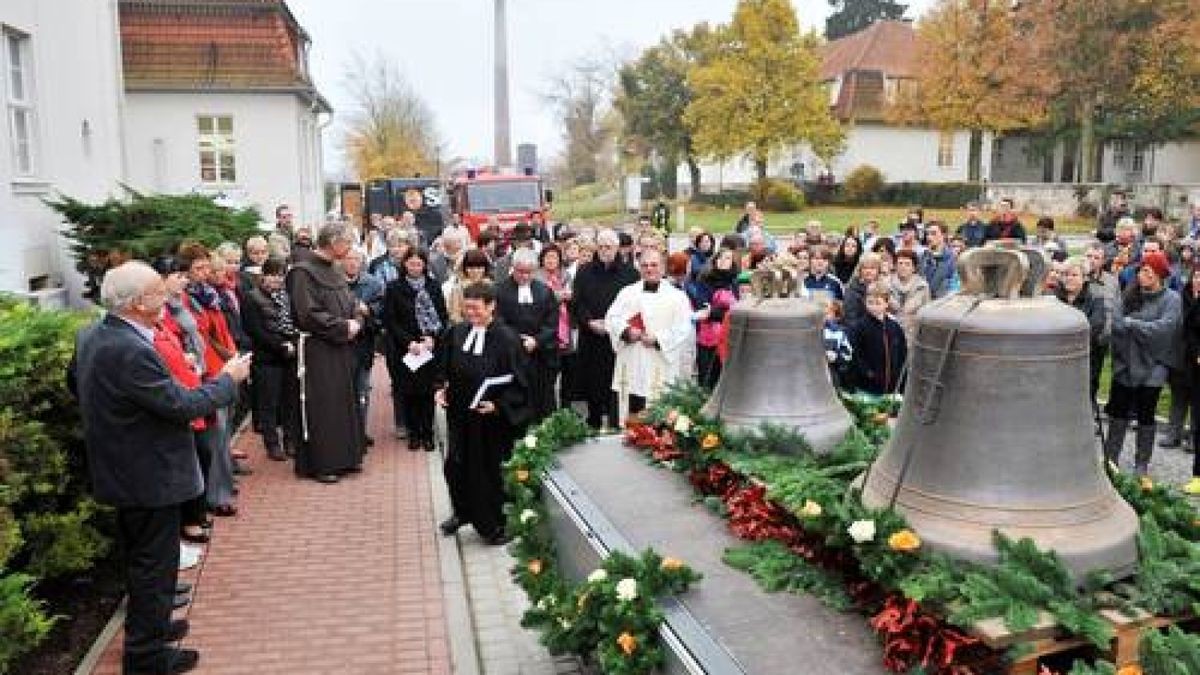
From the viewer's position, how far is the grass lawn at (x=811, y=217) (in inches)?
1547

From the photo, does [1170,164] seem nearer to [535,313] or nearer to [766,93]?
[766,93]

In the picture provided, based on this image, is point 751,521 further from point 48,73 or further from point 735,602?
point 48,73

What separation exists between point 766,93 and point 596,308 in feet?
126

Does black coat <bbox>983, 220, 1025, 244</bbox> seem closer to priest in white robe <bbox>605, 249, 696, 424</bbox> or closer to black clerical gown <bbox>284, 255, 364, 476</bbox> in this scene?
priest in white robe <bbox>605, 249, 696, 424</bbox>

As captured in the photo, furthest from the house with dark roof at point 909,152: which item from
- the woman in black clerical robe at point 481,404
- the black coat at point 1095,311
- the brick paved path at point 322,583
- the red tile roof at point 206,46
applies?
the woman in black clerical robe at point 481,404

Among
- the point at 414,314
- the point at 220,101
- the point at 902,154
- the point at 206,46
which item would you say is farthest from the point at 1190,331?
the point at 902,154

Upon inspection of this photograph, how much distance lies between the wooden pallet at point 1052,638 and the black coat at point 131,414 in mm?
3650

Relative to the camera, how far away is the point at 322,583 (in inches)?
251

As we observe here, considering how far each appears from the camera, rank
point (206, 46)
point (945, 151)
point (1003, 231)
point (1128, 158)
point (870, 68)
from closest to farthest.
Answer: point (1003, 231) < point (206, 46) < point (1128, 158) < point (945, 151) < point (870, 68)

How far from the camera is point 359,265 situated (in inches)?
389

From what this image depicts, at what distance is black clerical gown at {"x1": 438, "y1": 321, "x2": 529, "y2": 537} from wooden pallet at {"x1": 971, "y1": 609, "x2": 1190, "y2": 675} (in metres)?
4.25

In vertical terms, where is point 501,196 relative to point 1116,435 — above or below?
above

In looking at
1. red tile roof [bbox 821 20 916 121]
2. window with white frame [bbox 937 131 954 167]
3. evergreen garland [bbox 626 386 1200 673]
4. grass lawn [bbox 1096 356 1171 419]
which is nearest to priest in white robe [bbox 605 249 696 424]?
evergreen garland [bbox 626 386 1200 673]

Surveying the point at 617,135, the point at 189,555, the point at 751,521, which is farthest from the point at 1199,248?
the point at 617,135
